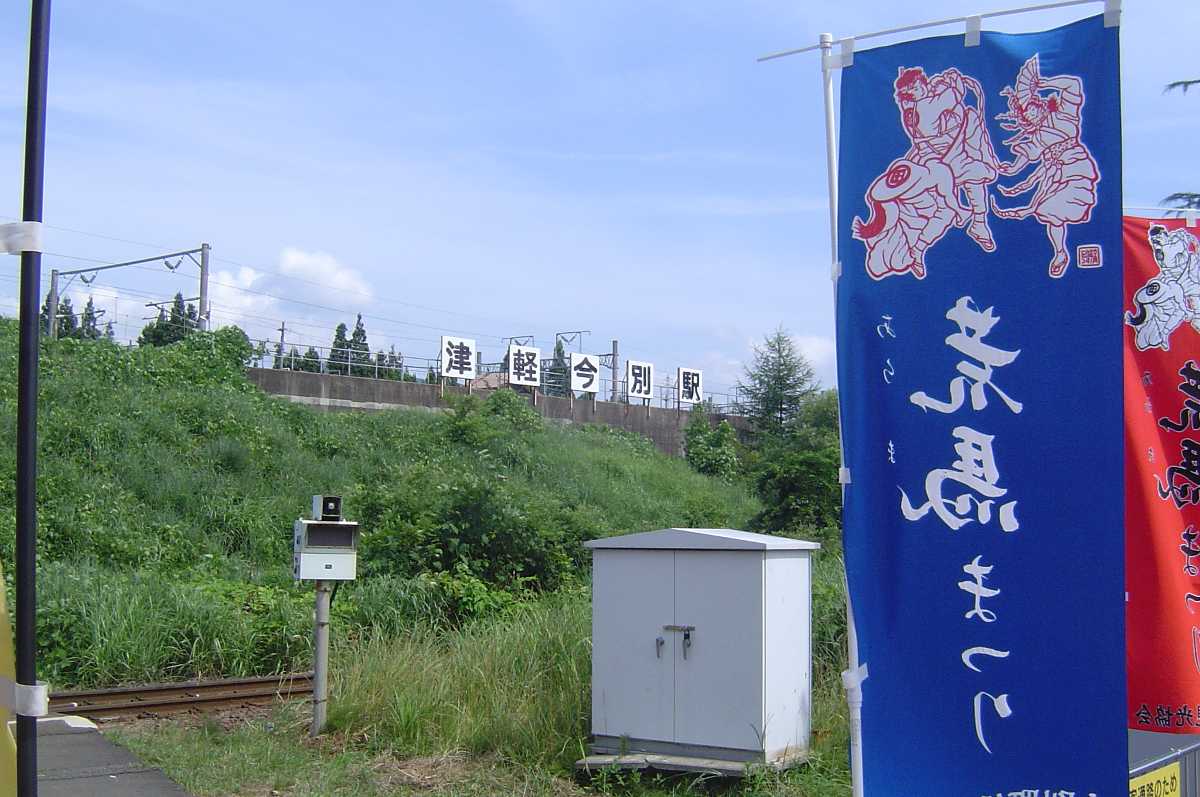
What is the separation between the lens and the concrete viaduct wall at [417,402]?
25844 mm

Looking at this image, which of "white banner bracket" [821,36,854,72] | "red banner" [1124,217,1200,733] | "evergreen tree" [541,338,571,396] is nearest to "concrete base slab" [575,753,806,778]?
"red banner" [1124,217,1200,733]

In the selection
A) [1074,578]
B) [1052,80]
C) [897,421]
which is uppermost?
[1052,80]

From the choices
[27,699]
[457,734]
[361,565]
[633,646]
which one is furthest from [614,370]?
[27,699]

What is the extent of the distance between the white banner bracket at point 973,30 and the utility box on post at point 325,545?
234 inches

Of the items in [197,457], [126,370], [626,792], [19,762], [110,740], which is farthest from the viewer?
[126,370]

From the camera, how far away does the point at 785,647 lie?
6656 mm

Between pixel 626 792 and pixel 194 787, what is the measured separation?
8.89 feet

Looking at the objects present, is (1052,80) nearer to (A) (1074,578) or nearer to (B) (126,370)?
(A) (1074,578)

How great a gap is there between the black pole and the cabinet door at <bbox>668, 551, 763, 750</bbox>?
15.0 ft

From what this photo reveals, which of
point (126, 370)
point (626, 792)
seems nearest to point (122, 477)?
point (126, 370)

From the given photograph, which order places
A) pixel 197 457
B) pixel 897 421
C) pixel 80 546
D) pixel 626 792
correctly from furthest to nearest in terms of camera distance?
1. pixel 197 457
2. pixel 80 546
3. pixel 626 792
4. pixel 897 421

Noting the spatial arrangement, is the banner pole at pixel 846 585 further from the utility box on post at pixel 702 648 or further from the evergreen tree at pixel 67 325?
the evergreen tree at pixel 67 325

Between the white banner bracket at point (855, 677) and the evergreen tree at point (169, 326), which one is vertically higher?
the evergreen tree at point (169, 326)

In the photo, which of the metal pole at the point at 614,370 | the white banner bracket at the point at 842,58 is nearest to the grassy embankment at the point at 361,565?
the white banner bracket at the point at 842,58
